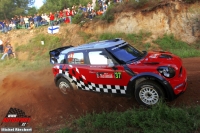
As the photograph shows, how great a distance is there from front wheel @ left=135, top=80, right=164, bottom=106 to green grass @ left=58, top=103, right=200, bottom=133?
37cm

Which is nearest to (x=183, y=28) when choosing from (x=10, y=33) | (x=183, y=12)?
(x=183, y=12)

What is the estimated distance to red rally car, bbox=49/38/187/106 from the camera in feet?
17.6

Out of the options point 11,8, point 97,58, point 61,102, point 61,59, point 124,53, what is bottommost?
point 61,102

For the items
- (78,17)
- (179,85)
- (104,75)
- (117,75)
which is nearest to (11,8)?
(78,17)

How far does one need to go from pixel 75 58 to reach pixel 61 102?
4.97ft

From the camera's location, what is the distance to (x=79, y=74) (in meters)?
6.70

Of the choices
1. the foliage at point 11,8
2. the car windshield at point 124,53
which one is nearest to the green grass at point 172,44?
the car windshield at point 124,53

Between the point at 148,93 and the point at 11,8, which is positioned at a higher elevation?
the point at 11,8

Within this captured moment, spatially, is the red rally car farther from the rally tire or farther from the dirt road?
A: the dirt road

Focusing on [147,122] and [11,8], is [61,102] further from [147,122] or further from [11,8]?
[11,8]

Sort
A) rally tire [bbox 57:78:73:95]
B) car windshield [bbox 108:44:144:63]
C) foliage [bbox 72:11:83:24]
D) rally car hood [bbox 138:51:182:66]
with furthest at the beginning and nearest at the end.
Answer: foliage [bbox 72:11:83:24] < rally tire [bbox 57:78:73:95] < car windshield [bbox 108:44:144:63] < rally car hood [bbox 138:51:182:66]

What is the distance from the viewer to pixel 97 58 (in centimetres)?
639

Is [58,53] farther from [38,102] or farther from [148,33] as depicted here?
[148,33]

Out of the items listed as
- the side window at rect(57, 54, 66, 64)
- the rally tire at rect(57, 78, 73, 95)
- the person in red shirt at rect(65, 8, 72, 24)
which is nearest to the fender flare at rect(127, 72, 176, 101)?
the rally tire at rect(57, 78, 73, 95)
